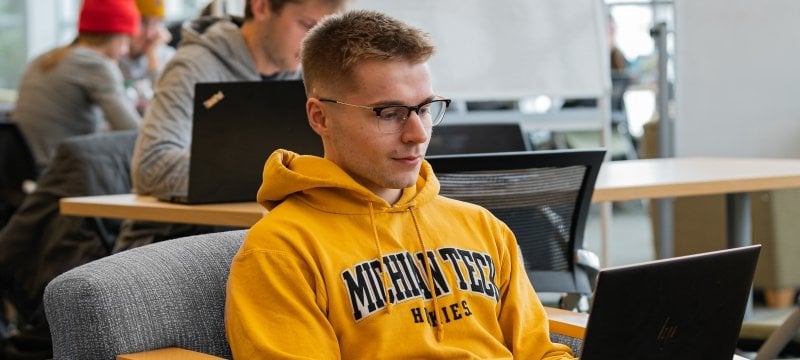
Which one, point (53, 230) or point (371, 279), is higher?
point (371, 279)

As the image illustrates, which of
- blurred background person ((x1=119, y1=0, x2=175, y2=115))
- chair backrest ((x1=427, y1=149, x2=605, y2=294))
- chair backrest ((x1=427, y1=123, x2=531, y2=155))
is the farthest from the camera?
blurred background person ((x1=119, y1=0, x2=175, y2=115))

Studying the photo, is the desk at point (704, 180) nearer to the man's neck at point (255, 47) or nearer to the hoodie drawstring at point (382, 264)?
the man's neck at point (255, 47)

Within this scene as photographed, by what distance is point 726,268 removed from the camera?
1621 mm

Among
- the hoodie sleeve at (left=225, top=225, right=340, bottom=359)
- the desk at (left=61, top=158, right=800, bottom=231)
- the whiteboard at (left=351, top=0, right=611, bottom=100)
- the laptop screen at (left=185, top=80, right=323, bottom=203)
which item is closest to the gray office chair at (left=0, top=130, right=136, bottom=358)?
the desk at (left=61, top=158, right=800, bottom=231)

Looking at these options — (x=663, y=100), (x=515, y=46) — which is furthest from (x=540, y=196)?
(x=663, y=100)

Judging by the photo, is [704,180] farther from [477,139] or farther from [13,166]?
[13,166]

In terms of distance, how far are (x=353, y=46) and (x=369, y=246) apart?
31 cm

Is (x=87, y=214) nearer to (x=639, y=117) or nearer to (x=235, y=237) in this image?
(x=235, y=237)

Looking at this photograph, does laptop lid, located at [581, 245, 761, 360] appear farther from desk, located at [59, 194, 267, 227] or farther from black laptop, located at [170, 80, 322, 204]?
black laptop, located at [170, 80, 322, 204]

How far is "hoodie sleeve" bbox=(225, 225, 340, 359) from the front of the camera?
1.65m

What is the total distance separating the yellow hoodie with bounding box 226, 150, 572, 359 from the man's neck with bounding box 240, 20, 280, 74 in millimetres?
1473

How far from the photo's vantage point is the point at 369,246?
72.2 inches

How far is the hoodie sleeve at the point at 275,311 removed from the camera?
165cm

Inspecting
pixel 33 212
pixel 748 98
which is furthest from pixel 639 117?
pixel 33 212
